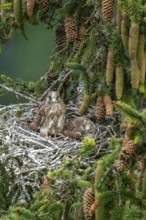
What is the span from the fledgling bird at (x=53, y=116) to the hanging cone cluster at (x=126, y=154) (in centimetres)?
212

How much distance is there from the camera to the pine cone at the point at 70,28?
22.0ft

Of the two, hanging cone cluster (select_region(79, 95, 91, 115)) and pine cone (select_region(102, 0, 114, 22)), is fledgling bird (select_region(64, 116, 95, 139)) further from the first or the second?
pine cone (select_region(102, 0, 114, 22))

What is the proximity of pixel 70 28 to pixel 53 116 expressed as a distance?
26.0 inches

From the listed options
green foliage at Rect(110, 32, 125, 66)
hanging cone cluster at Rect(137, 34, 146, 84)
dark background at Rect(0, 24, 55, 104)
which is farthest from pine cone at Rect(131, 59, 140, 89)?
dark background at Rect(0, 24, 55, 104)

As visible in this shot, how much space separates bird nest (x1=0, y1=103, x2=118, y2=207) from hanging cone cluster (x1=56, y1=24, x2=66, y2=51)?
917 mm

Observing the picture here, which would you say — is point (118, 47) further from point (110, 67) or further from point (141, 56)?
point (141, 56)

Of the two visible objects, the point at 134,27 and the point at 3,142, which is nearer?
the point at 134,27

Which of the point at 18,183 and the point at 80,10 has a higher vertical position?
the point at 80,10

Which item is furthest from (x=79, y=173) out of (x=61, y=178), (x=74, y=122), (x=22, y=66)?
(x=22, y=66)

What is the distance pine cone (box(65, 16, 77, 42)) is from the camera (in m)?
6.71

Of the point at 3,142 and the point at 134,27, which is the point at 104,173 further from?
the point at 3,142

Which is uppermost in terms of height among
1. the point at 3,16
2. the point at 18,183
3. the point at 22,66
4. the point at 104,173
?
the point at 3,16

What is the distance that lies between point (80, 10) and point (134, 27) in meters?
1.32

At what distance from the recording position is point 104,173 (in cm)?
485
